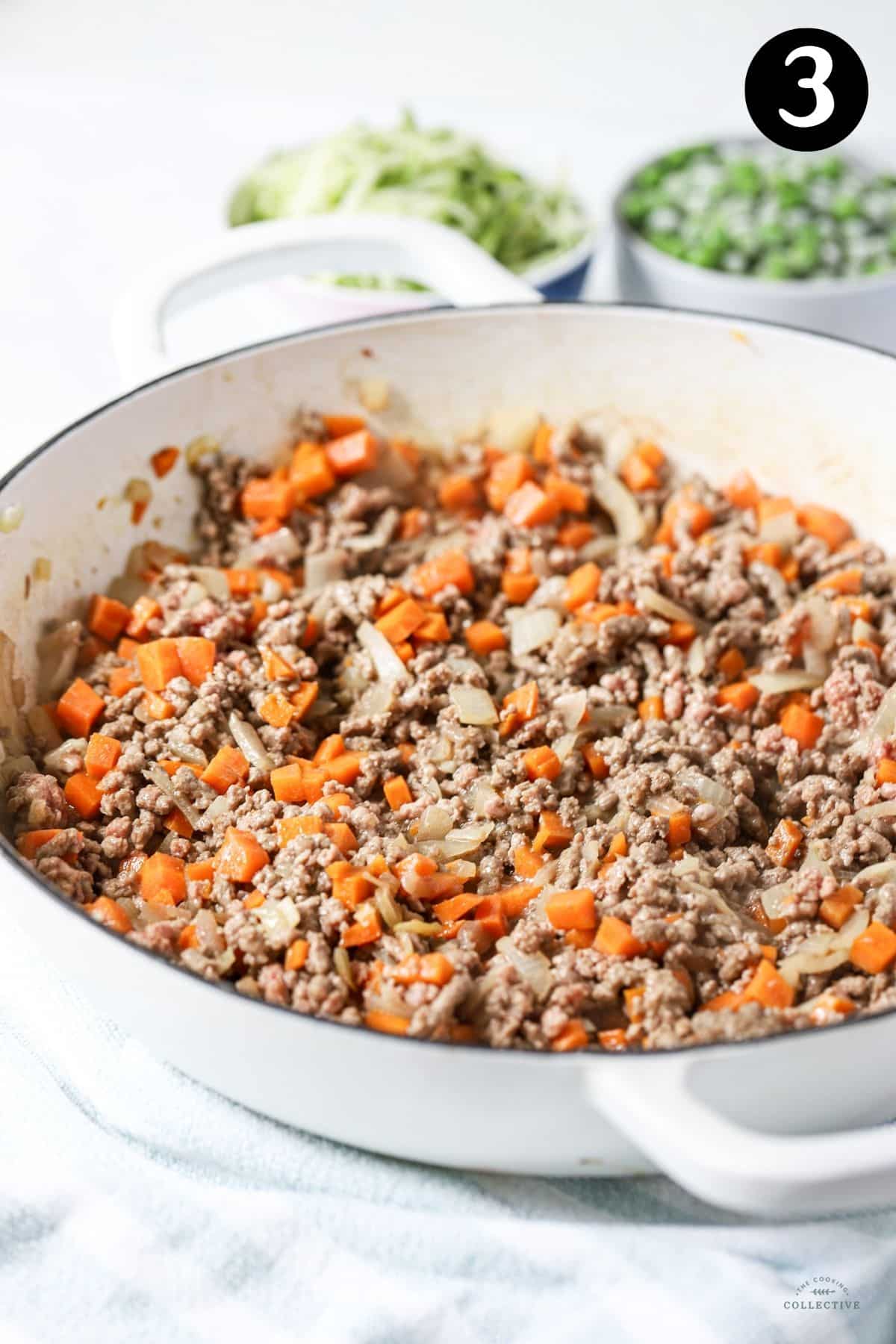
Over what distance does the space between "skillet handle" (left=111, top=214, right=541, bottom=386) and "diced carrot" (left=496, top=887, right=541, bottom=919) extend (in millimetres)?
1303

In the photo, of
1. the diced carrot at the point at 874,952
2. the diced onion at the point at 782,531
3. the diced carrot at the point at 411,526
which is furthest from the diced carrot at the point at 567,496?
the diced carrot at the point at 874,952

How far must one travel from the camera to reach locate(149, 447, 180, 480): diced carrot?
2.73 m

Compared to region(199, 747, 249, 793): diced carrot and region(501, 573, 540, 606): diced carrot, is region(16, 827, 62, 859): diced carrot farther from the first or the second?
region(501, 573, 540, 606): diced carrot

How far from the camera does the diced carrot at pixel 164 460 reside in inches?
107

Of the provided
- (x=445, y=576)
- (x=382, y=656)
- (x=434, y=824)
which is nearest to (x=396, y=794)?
(x=434, y=824)

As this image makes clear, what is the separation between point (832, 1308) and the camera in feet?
5.81

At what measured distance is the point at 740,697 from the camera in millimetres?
2482

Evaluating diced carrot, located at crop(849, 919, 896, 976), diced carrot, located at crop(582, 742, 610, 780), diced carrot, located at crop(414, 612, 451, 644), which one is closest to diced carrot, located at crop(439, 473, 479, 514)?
diced carrot, located at crop(414, 612, 451, 644)

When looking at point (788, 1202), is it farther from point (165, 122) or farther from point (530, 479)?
point (165, 122)

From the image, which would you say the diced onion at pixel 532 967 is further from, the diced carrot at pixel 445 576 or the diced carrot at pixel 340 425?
the diced carrot at pixel 340 425

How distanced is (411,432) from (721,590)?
78 cm

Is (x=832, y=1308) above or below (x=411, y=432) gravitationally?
below

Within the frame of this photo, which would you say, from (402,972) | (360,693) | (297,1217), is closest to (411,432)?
(360,693)

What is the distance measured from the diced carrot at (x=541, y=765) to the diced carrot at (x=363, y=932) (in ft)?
1.46
